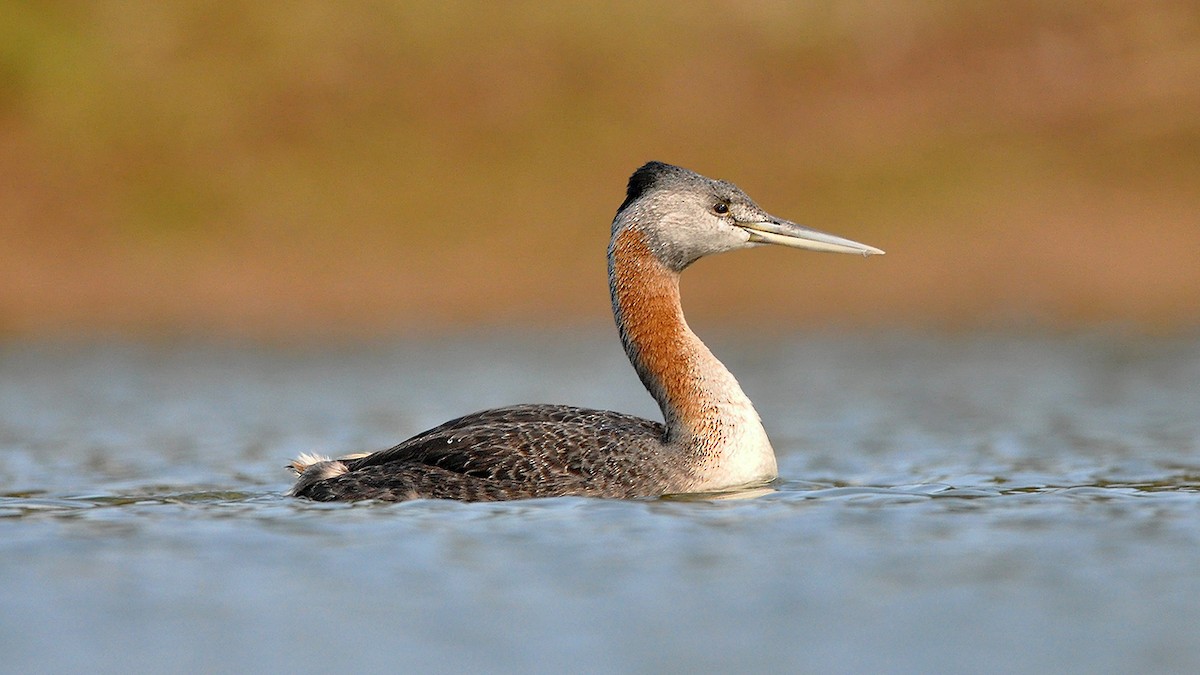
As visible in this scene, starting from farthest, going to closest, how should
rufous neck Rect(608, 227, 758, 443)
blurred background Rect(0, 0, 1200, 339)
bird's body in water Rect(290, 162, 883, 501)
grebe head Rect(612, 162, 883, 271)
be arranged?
blurred background Rect(0, 0, 1200, 339) < grebe head Rect(612, 162, 883, 271) < rufous neck Rect(608, 227, 758, 443) < bird's body in water Rect(290, 162, 883, 501)

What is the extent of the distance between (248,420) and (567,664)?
31.0 feet

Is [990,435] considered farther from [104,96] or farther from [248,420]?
[104,96]

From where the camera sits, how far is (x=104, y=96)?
2903 centimetres

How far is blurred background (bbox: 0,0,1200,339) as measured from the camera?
79.6 feet

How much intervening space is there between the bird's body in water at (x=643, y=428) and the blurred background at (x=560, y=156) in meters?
11.9

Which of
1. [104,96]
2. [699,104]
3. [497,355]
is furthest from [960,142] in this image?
[104,96]

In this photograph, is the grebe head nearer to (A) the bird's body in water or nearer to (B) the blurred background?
(A) the bird's body in water

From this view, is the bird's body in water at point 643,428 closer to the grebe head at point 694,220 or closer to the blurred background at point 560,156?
the grebe head at point 694,220

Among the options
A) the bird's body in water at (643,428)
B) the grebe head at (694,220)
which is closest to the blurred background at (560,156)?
the grebe head at (694,220)

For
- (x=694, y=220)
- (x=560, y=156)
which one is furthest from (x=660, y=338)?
(x=560, y=156)

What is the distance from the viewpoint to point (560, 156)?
27.6m

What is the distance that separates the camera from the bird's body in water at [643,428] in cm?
956

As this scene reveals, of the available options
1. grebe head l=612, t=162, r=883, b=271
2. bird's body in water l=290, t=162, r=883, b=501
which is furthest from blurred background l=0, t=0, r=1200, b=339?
bird's body in water l=290, t=162, r=883, b=501

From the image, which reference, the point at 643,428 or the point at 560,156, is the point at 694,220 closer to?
the point at 643,428
